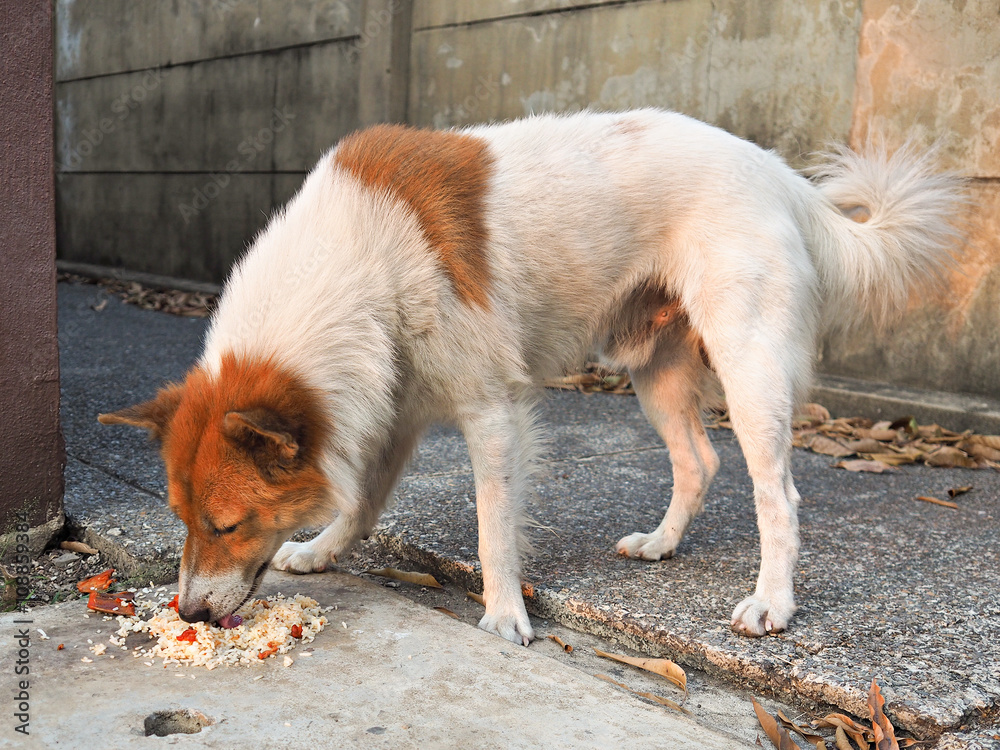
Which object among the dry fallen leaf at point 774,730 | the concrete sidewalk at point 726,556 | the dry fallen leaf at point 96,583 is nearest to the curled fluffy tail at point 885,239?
the concrete sidewalk at point 726,556

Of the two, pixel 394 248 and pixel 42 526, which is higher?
pixel 394 248

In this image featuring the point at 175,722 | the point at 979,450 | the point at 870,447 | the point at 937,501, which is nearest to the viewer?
A: the point at 175,722

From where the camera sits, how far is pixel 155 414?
112 inches

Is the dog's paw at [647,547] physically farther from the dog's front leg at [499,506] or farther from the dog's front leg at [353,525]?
the dog's front leg at [353,525]

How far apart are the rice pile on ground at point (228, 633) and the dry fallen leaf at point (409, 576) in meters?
0.49

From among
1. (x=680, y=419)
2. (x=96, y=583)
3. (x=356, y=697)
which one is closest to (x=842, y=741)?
(x=356, y=697)

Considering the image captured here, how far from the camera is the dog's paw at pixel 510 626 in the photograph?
2955mm

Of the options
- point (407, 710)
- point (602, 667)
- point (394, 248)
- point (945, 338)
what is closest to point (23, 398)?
point (394, 248)

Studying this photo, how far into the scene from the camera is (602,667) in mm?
2822

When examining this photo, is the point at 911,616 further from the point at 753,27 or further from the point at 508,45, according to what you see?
the point at 508,45

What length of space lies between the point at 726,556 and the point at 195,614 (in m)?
1.93

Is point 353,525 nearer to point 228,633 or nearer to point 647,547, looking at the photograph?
point 228,633

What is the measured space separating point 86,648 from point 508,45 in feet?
19.1

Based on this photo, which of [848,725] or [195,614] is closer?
[848,725]
